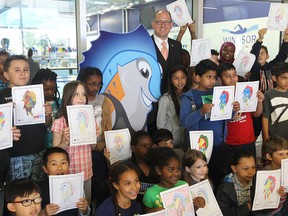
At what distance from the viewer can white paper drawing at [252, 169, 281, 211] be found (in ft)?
8.45

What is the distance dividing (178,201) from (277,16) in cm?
279

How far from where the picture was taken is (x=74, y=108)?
254 centimetres

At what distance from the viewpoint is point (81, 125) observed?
2.57 metres

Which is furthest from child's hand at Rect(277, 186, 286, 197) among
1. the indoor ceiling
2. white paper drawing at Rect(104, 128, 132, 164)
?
the indoor ceiling

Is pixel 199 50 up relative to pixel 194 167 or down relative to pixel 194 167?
up

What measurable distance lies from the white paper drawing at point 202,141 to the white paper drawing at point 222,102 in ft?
0.53

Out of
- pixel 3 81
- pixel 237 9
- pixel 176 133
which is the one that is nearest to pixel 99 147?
pixel 176 133

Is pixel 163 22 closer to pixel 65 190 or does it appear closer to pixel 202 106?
pixel 202 106

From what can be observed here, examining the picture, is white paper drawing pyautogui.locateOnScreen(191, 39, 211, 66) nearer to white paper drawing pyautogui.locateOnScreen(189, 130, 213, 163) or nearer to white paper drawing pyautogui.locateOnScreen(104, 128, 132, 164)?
white paper drawing pyautogui.locateOnScreen(189, 130, 213, 163)

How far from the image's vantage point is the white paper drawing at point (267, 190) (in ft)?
8.45

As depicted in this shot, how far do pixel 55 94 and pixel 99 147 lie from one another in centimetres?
62

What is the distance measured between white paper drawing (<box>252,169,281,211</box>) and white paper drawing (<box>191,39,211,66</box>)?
145 centimetres

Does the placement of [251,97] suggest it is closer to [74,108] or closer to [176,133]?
[176,133]

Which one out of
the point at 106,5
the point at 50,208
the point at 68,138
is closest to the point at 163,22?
the point at 106,5
